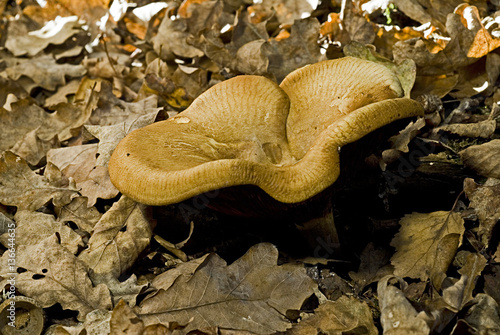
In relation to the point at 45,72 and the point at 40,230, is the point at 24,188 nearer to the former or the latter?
the point at 40,230

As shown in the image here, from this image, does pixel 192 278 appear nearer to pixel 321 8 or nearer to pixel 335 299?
pixel 335 299

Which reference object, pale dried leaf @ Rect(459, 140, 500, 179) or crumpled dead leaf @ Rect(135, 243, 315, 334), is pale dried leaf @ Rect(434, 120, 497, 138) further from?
crumpled dead leaf @ Rect(135, 243, 315, 334)

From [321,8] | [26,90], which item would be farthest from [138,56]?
[321,8]

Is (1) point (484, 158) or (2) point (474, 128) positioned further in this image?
(2) point (474, 128)

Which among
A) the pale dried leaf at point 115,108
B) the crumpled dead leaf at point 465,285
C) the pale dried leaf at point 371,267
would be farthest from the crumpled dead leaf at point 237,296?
the pale dried leaf at point 115,108

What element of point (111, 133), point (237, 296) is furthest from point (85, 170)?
point (237, 296)

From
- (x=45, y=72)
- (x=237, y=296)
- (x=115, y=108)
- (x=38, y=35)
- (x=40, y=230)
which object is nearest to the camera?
(x=237, y=296)

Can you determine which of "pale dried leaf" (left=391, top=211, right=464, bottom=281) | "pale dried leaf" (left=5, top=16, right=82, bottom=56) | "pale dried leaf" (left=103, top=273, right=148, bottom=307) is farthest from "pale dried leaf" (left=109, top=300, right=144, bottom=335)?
"pale dried leaf" (left=5, top=16, right=82, bottom=56)

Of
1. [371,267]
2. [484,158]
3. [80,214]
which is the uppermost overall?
[484,158]
